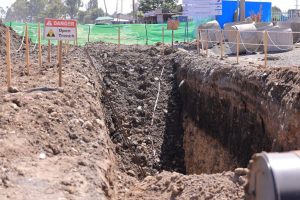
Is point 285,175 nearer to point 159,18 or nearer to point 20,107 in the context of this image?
point 20,107

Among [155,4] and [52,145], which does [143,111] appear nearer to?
[52,145]

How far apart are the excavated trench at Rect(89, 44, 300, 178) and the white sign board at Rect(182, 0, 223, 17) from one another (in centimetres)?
1904

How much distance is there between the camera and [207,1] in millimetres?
42062

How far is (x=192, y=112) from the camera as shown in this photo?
58.6 feet

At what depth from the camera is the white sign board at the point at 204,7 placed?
4197 centimetres

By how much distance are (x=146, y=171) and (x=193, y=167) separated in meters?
2.13

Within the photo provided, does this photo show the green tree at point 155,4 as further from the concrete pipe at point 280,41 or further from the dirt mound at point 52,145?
the dirt mound at point 52,145

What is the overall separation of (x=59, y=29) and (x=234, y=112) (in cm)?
471

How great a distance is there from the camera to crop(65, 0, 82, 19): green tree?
14721cm

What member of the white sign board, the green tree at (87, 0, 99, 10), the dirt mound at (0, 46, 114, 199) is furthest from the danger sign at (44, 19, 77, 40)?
the green tree at (87, 0, 99, 10)

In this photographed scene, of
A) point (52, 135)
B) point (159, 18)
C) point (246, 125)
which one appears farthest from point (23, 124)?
point (159, 18)

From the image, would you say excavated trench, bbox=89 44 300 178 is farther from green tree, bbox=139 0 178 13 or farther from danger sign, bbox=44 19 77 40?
→ green tree, bbox=139 0 178 13

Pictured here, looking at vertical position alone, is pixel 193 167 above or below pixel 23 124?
below

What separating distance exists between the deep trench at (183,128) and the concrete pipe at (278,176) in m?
5.72
